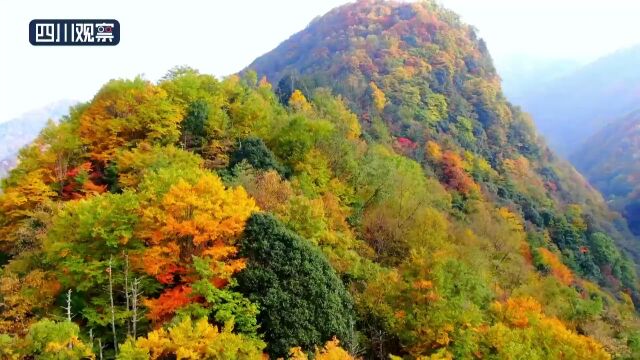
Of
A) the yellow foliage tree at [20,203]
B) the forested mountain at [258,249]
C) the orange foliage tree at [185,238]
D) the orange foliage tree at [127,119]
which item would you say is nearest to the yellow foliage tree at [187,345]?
the forested mountain at [258,249]

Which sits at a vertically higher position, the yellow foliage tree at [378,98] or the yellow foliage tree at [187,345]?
the yellow foliage tree at [378,98]

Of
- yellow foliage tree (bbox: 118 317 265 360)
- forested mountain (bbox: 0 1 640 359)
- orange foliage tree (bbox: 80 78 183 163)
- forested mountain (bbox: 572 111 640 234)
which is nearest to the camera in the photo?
yellow foliage tree (bbox: 118 317 265 360)

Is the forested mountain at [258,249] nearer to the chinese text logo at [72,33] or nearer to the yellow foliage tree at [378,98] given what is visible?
the chinese text logo at [72,33]

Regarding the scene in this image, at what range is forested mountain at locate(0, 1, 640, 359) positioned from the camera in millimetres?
26875

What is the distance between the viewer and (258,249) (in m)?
28.7

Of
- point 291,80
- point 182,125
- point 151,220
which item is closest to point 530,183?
point 291,80

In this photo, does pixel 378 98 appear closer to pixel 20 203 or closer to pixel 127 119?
pixel 127 119

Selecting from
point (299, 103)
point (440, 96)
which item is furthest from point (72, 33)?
point (440, 96)

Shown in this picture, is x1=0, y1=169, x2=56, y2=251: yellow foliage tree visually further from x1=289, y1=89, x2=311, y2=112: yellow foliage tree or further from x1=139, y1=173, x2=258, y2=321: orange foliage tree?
x1=289, y1=89, x2=311, y2=112: yellow foliage tree

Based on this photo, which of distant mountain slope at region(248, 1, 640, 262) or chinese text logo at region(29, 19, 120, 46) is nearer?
chinese text logo at region(29, 19, 120, 46)

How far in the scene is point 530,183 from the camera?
112688 mm

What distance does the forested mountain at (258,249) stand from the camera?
26.9 m

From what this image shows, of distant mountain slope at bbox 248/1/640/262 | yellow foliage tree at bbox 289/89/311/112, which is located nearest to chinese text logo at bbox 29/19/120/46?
yellow foliage tree at bbox 289/89/311/112

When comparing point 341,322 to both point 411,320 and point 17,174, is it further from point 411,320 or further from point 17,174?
point 17,174
